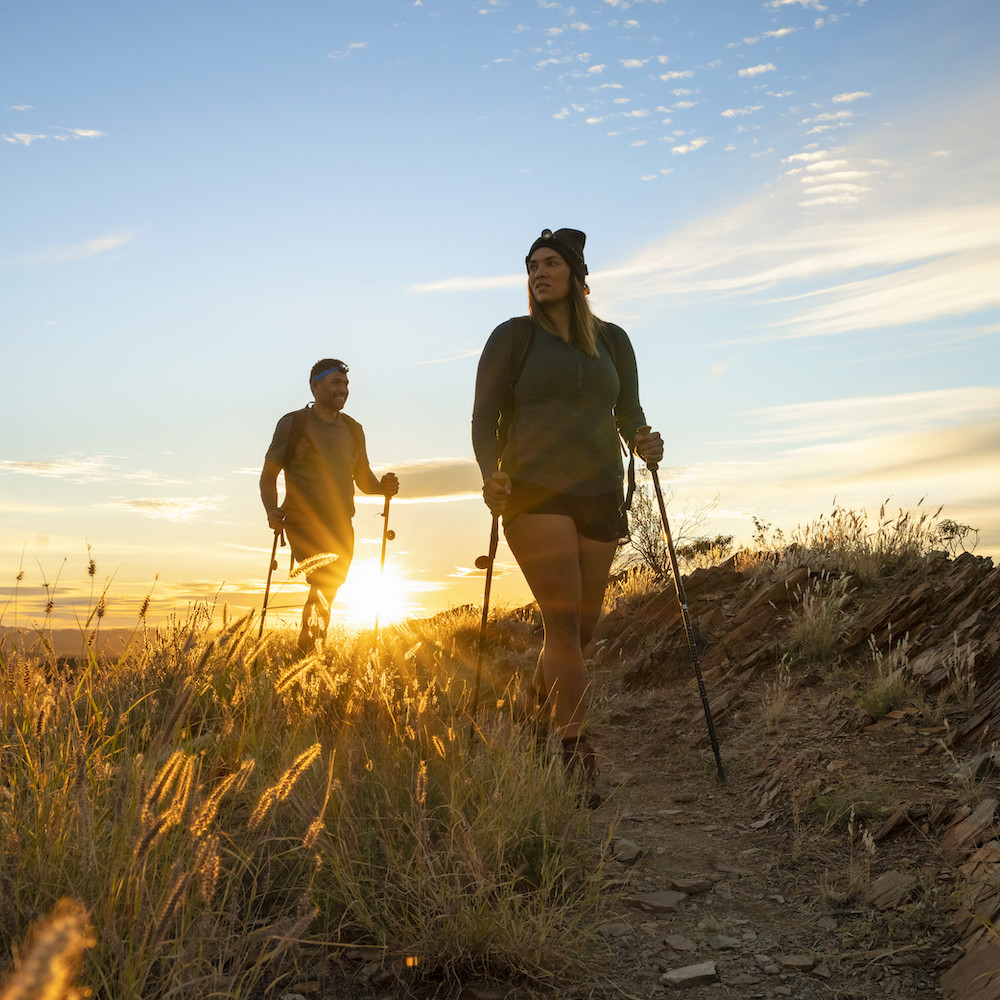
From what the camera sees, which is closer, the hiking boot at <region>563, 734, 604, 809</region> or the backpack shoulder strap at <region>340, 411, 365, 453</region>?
the hiking boot at <region>563, 734, 604, 809</region>

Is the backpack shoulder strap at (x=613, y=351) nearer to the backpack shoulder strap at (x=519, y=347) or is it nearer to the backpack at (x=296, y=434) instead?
the backpack shoulder strap at (x=519, y=347)

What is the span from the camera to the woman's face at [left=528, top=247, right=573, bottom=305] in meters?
4.61

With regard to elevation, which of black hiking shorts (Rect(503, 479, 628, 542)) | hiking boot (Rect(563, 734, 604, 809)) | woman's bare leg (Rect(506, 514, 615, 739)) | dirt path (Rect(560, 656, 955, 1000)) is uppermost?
black hiking shorts (Rect(503, 479, 628, 542))

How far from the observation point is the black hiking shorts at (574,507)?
4.37 metres

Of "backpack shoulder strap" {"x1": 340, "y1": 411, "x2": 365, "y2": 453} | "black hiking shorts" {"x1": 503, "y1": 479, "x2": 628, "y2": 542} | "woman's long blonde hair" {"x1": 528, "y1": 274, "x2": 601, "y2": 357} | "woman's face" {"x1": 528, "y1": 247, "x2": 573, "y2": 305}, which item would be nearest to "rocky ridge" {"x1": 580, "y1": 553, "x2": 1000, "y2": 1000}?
"black hiking shorts" {"x1": 503, "y1": 479, "x2": 628, "y2": 542}

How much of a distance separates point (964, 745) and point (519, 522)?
8.58 feet

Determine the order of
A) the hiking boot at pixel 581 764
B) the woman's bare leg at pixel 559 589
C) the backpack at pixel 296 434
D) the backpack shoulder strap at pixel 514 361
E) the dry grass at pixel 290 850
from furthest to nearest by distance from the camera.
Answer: the backpack at pixel 296 434
the backpack shoulder strap at pixel 514 361
the woman's bare leg at pixel 559 589
the hiking boot at pixel 581 764
the dry grass at pixel 290 850

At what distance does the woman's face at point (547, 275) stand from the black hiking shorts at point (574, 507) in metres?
1.02

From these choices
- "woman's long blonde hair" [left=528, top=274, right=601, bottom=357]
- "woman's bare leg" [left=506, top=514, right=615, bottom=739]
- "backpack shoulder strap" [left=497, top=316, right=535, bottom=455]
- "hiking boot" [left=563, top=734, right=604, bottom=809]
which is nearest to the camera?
"hiking boot" [left=563, top=734, right=604, bottom=809]

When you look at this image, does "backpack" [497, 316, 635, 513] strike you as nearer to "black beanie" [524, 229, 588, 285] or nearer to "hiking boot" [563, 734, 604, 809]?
"black beanie" [524, 229, 588, 285]

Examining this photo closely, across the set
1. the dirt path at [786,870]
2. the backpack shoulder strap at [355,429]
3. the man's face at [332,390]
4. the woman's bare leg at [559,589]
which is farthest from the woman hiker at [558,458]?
the backpack shoulder strap at [355,429]

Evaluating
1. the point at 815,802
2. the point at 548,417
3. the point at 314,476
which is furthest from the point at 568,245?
the point at 314,476

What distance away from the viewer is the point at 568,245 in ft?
15.3

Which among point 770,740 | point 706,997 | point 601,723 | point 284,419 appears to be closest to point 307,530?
point 284,419
